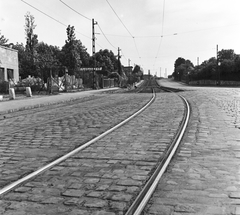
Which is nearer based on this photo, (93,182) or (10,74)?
(93,182)

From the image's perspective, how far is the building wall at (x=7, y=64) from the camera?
34812mm

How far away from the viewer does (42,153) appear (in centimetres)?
583

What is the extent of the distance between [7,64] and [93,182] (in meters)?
35.1

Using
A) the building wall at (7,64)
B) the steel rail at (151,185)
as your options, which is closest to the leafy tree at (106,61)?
the building wall at (7,64)

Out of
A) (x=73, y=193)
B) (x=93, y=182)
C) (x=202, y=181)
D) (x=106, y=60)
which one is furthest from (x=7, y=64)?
(x=106, y=60)

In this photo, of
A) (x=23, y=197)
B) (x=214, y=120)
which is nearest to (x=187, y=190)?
(x=23, y=197)

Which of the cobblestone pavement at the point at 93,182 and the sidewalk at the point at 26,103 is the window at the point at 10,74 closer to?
the sidewalk at the point at 26,103

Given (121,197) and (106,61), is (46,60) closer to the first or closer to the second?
(106,61)

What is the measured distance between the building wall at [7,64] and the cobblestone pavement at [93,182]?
31.3m

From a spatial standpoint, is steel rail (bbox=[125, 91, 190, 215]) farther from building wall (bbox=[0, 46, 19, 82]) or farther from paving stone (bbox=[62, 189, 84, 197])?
building wall (bbox=[0, 46, 19, 82])

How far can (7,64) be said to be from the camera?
36.0 meters

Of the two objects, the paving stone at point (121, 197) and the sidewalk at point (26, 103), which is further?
the sidewalk at point (26, 103)

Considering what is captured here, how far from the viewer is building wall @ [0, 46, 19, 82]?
3481cm

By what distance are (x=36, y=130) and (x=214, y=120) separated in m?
5.85
